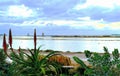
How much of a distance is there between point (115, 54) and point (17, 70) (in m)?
5.33

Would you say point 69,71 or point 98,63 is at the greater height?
point 98,63

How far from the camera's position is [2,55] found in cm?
1282

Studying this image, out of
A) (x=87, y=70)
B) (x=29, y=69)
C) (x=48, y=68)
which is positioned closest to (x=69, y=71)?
(x=48, y=68)

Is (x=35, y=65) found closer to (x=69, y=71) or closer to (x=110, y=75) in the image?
(x=69, y=71)

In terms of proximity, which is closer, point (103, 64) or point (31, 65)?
point (103, 64)

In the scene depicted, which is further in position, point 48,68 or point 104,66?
point 48,68

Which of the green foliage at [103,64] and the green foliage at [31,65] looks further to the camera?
the green foliage at [31,65]

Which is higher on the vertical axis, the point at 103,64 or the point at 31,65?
the point at 103,64

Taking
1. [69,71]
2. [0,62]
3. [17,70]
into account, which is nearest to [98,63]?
[17,70]

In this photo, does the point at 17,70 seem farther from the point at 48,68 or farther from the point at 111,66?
the point at 111,66

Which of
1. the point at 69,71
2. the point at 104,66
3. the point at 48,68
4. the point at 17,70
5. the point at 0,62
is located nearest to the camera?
the point at 104,66

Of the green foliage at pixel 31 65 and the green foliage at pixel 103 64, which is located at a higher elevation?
the green foliage at pixel 103 64

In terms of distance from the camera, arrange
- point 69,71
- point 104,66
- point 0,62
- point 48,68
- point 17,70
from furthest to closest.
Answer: point 69,71 → point 0,62 → point 48,68 → point 17,70 → point 104,66

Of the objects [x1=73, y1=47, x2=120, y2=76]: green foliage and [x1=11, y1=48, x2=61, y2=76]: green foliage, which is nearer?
[x1=73, y1=47, x2=120, y2=76]: green foliage
